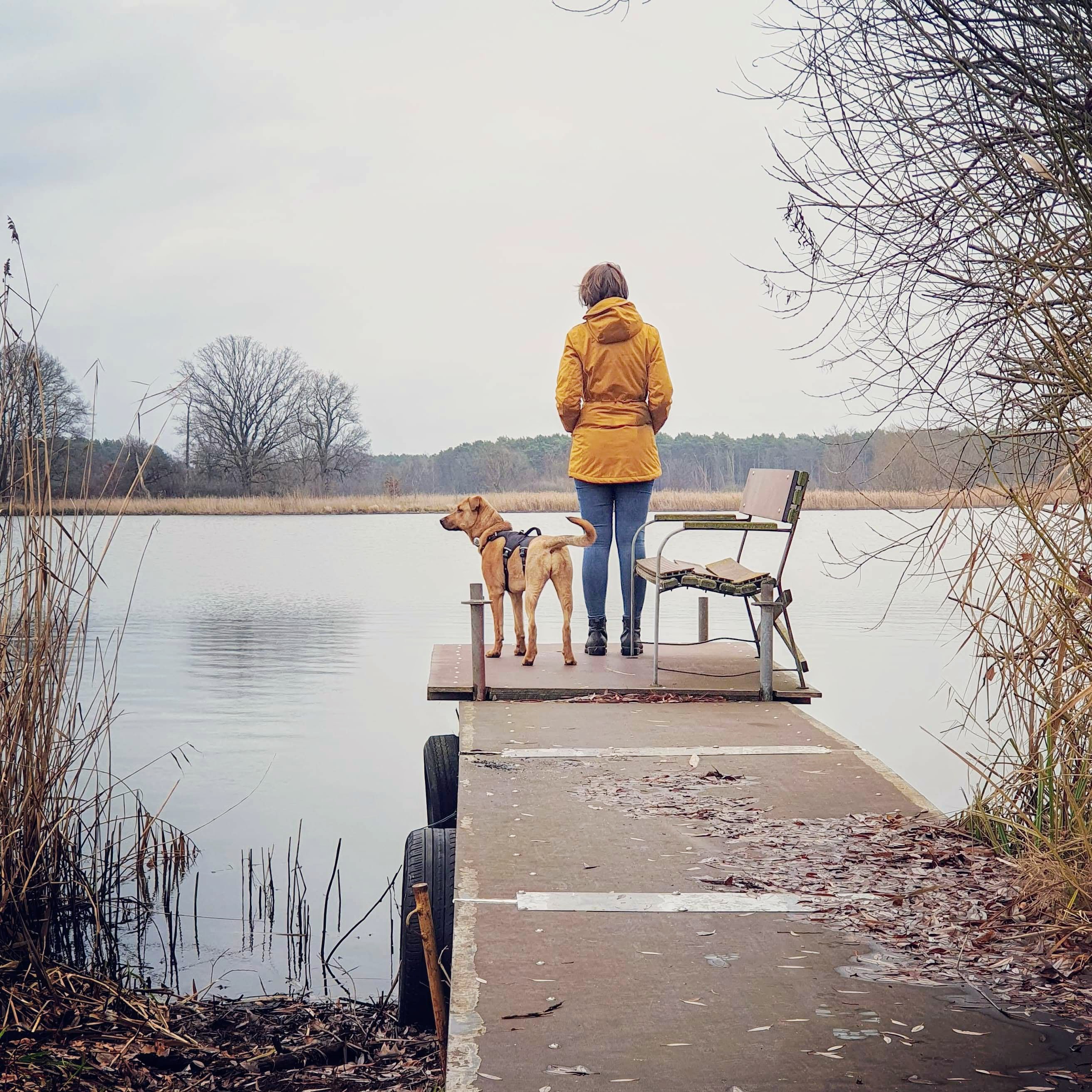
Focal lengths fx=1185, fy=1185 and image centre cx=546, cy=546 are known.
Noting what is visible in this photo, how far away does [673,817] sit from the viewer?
3.87 m

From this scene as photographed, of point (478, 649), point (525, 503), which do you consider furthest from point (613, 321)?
point (525, 503)

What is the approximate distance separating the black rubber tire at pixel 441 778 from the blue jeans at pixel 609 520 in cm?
126

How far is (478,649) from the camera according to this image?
5.88 metres

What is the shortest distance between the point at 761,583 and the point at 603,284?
1.98 meters

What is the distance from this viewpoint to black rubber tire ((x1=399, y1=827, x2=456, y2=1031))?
3.80 m

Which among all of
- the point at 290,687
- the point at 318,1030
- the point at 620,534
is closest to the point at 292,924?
the point at 318,1030

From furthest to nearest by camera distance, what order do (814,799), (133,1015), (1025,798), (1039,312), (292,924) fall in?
(292,924)
(814,799)
(133,1015)
(1025,798)
(1039,312)

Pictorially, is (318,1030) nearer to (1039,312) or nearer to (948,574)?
(948,574)

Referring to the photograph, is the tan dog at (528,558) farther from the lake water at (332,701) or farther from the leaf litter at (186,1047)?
the leaf litter at (186,1047)

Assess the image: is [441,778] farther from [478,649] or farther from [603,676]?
[603,676]

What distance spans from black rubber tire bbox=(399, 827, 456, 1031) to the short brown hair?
3589 mm

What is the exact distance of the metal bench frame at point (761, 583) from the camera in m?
5.93

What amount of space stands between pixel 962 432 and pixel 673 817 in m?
1.52

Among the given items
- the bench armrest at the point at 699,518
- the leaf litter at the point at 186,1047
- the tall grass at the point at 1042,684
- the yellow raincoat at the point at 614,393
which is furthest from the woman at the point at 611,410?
the leaf litter at the point at 186,1047
